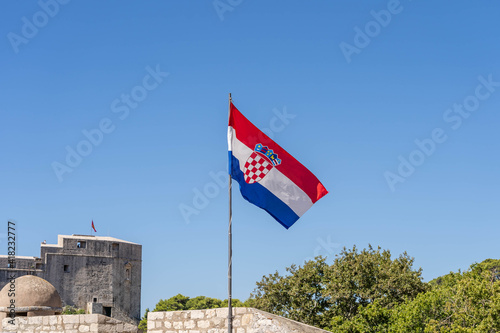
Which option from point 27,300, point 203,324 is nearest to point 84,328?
point 203,324

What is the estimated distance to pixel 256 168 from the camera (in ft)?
38.5

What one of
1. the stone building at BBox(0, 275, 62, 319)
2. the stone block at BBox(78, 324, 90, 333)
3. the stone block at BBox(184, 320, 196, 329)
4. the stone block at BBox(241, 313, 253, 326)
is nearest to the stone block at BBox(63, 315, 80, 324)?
the stone block at BBox(78, 324, 90, 333)

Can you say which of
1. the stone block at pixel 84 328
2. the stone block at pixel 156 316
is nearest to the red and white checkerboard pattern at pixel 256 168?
the stone block at pixel 156 316

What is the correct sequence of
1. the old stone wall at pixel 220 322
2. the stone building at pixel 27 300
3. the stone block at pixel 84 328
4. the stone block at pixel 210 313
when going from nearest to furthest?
the old stone wall at pixel 220 322 → the stone block at pixel 210 313 → the stone block at pixel 84 328 → the stone building at pixel 27 300

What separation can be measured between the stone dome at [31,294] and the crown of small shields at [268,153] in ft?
30.9

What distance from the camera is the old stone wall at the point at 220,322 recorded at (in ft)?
35.9

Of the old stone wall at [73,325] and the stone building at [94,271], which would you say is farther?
the stone building at [94,271]

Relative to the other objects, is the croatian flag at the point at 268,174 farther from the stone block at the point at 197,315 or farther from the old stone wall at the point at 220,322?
the stone block at the point at 197,315

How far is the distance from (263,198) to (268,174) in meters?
0.47

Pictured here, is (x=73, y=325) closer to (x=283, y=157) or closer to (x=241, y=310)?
(x=241, y=310)

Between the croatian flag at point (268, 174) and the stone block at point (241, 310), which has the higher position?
the croatian flag at point (268, 174)

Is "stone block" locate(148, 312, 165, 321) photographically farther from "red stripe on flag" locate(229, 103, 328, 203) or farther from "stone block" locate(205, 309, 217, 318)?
"red stripe on flag" locate(229, 103, 328, 203)

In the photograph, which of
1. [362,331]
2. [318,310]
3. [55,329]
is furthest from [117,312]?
[55,329]

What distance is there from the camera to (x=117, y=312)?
230ft
